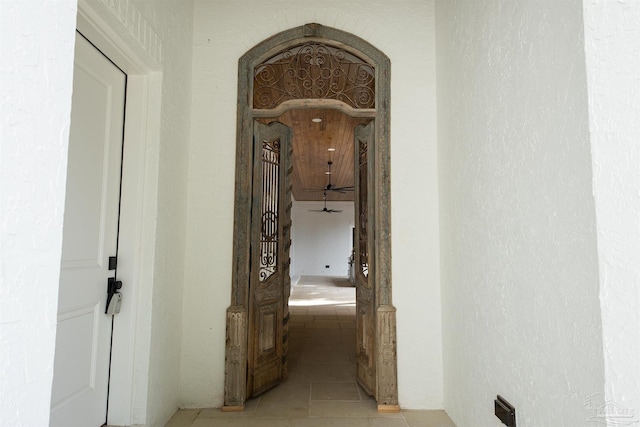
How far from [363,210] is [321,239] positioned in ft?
43.0

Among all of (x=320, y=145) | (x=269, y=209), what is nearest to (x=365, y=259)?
(x=269, y=209)

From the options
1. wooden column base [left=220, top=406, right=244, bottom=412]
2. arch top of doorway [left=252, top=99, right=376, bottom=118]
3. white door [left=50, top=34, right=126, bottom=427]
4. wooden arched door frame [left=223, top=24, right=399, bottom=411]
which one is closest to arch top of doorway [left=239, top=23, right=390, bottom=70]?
wooden arched door frame [left=223, top=24, right=399, bottom=411]

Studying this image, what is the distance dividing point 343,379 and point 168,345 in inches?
67.1

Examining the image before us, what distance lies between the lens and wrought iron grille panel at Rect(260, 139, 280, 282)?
3.35 m

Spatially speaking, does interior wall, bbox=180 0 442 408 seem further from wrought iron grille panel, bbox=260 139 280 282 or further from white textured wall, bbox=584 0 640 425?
white textured wall, bbox=584 0 640 425

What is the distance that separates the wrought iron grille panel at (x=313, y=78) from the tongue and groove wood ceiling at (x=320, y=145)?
34 cm

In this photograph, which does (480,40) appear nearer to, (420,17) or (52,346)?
(420,17)

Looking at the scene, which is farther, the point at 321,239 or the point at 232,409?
the point at 321,239

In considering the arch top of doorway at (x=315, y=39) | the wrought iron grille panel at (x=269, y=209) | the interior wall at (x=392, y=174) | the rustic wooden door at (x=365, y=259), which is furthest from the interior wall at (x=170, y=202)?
the rustic wooden door at (x=365, y=259)

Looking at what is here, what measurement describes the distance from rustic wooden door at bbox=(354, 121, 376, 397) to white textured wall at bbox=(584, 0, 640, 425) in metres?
2.15

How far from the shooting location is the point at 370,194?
3.25 m

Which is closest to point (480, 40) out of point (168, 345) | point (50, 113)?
point (50, 113)

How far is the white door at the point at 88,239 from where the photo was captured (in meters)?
1.96

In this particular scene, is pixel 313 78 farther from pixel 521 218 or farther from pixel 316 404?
pixel 316 404
